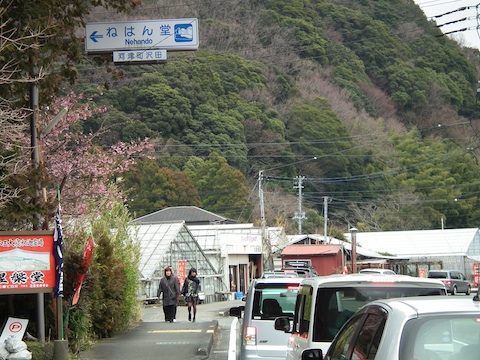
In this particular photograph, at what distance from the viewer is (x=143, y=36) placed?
51.1ft

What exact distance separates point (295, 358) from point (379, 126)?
9653cm

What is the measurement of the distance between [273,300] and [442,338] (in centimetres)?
729

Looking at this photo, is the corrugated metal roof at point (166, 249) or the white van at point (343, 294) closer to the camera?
the white van at point (343, 294)

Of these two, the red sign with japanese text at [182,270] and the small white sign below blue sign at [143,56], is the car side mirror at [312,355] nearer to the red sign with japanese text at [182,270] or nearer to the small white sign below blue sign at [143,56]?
the small white sign below blue sign at [143,56]

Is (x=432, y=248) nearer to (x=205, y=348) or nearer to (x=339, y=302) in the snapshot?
(x=205, y=348)

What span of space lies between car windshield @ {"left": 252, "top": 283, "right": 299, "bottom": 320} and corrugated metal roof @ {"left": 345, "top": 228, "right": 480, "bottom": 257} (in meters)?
56.8

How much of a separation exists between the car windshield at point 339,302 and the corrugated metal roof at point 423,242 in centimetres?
6109

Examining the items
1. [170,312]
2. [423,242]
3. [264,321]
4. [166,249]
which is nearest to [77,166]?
A: [170,312]

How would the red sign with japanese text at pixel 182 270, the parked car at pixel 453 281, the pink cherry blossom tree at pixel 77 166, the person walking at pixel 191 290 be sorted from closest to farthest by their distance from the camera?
the pink cherry blossom tree at pixel 77 166, the person walking at pixel 191 290, the red sign with japanese text at pixel 182 270, the parked car at pixel 453 281

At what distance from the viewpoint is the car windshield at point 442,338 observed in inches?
199

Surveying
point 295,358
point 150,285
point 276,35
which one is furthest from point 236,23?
point 295,358

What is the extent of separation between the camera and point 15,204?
45.5ft

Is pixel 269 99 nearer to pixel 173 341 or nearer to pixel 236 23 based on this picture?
pixel 236 23

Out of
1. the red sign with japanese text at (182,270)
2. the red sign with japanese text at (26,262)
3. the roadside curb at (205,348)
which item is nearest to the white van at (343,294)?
the red sign with japanese text at (26,262)
